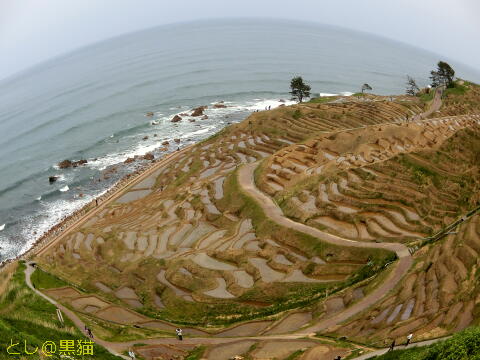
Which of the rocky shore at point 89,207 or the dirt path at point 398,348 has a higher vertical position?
the dirt path at point 398,348

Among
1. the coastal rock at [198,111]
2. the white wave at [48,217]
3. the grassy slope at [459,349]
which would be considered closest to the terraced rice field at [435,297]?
the grassy slope at [459,349]

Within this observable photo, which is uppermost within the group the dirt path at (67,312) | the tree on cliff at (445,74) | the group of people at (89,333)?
the tree on cliff at (445,74)

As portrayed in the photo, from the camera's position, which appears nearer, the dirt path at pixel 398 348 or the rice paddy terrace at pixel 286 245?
the dirt path at pixel 398 348

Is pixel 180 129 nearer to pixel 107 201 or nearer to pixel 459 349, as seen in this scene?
pixel 107 201

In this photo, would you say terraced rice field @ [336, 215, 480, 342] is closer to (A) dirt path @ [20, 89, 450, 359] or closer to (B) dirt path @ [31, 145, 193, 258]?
(A) dirt path @ [20, 89, 450, 359]

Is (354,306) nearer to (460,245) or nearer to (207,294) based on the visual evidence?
(460,245)

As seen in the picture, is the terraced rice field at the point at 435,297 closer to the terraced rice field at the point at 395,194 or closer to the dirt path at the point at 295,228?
the dirt path at the point at 295,228
